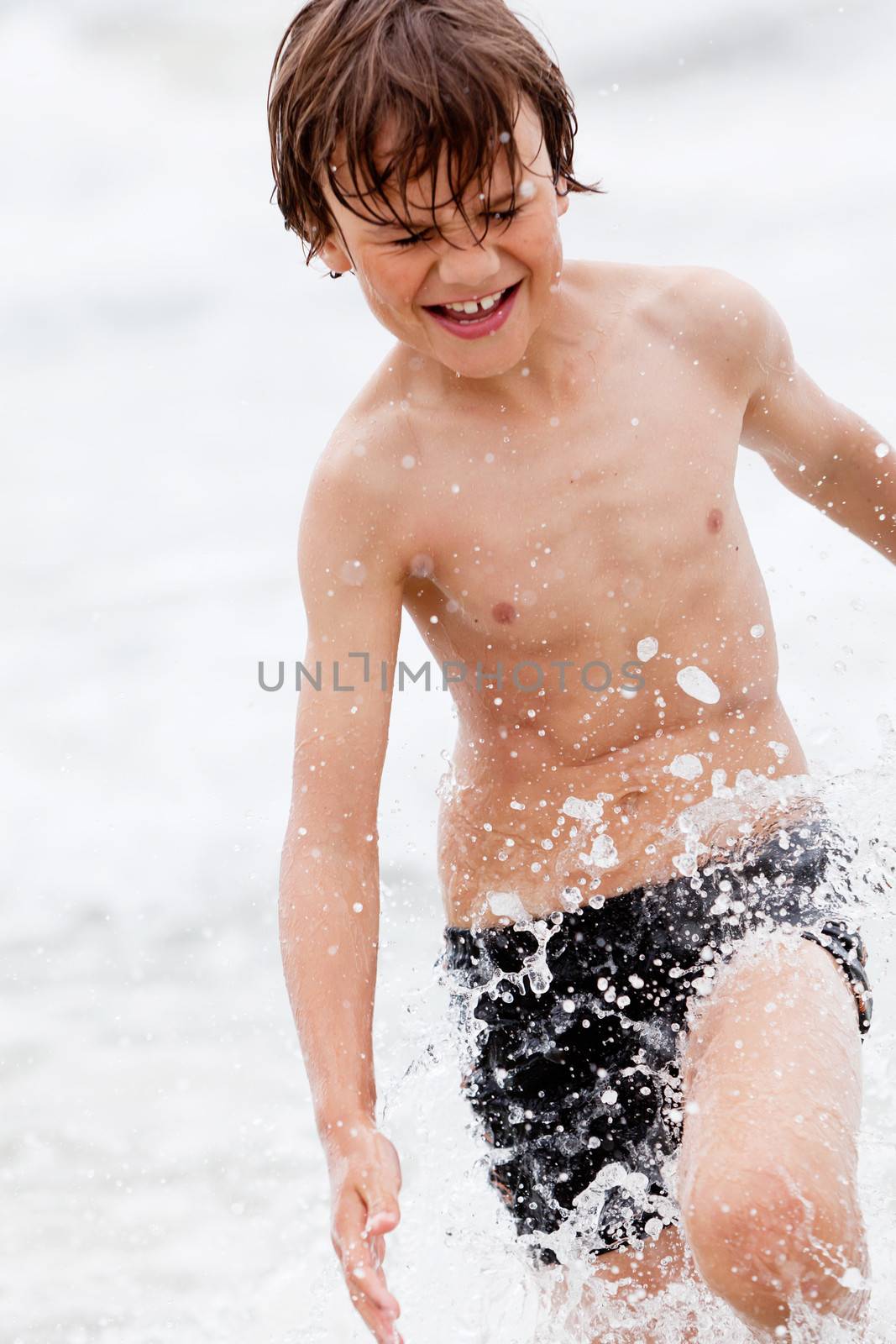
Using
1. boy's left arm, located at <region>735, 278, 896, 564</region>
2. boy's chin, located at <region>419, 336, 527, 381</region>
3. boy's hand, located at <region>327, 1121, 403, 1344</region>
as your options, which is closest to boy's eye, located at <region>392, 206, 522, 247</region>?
boy's chin, located at <region>419, 336, 527, 381</region>

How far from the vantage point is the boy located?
67.2 inches

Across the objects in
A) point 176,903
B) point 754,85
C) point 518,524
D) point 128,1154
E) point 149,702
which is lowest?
point 128,1154

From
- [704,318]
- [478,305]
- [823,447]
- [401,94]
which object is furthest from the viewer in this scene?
[823,447]

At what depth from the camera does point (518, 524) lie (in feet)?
6.27

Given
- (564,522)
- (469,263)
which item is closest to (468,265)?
(469,263)

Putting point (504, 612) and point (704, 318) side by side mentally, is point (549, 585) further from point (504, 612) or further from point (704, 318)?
point (704, 318)

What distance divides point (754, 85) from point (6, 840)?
491 centimetres

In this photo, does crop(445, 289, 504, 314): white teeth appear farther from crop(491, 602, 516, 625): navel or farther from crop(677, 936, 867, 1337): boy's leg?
crop(677, 936, 867, 1337): boy's leg

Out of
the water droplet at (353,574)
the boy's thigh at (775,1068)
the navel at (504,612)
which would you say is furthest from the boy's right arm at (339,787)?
the boy's thigh at (775,1068)

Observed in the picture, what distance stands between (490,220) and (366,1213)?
3.48ft

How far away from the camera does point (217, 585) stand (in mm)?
5598

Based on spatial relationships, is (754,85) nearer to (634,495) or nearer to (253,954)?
(253,954)

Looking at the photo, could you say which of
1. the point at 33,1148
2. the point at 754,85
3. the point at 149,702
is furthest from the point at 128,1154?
the point at 754,85

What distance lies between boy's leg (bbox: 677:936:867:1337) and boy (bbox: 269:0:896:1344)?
0.07m
